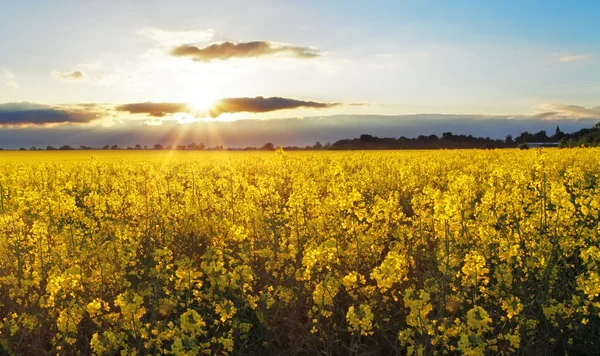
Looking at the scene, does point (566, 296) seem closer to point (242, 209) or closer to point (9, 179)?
point (242, 209)

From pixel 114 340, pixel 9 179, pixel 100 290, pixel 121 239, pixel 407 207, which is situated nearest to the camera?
pixel 114 340

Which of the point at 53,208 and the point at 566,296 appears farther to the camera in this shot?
the point at 53,208

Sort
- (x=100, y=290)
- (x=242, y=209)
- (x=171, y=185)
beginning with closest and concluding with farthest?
(x=100, y=290), (x=242, y=209), (x=171, y=185)

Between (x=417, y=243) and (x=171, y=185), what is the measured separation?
20.2ft

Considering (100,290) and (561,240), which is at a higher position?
(561,240)

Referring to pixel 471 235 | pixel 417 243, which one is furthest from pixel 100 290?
pixel 471 235

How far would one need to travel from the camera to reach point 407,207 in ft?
37.4

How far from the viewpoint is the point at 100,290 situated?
5.64 meters

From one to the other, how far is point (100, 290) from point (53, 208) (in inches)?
99.8

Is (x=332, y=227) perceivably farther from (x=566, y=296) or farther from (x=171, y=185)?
(x=171, y=185)

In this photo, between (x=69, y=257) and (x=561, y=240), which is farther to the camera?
(x=69, y=257)

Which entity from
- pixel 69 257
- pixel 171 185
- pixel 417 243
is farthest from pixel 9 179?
pixel 417 243

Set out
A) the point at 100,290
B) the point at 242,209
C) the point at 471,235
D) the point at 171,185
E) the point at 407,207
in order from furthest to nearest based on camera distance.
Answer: the point at 407,207
the point at 171,185
the point at 242,209
the point at 471,235
the point at 100,290

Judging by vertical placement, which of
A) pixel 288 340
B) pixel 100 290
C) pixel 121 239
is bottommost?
pixel 288 340
